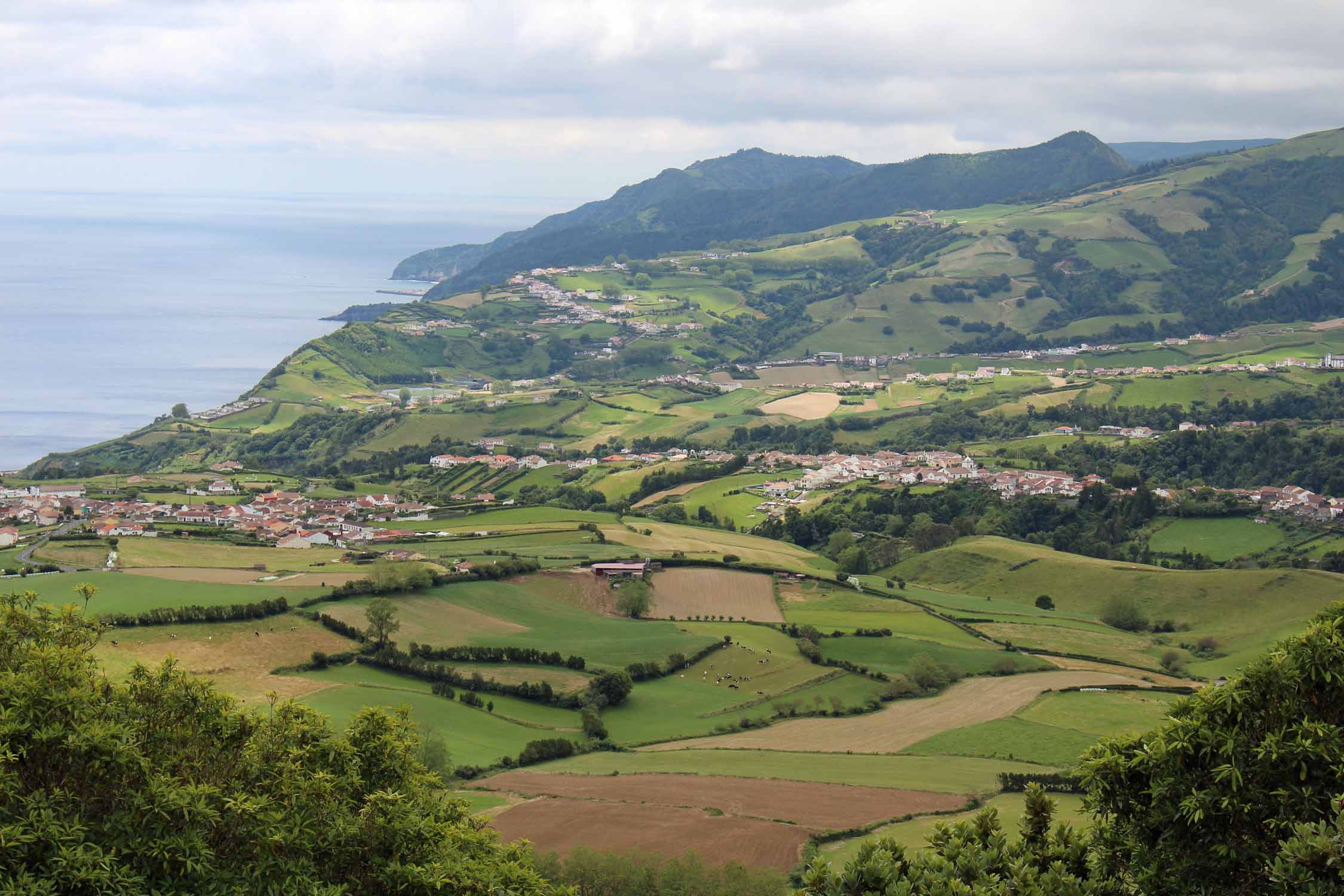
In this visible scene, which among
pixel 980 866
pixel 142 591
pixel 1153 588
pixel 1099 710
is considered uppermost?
pixel 980 866

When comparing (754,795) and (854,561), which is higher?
(754,795)

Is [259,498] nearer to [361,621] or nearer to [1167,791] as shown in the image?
[361,621]

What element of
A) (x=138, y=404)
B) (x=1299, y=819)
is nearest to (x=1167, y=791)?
(x=1299, y=819)

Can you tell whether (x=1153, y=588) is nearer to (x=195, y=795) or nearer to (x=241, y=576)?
(x=241, y=576)

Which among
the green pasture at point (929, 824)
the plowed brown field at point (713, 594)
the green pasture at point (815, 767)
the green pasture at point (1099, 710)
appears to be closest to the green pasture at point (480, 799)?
the green pasture at point (815, 767)

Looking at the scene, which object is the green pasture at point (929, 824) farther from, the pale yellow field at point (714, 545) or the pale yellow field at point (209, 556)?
the pale yellow field at point (209, 556)

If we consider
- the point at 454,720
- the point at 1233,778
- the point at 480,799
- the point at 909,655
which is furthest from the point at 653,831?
the point at 909,655

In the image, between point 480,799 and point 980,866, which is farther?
point 480,799
